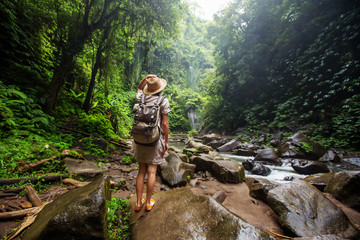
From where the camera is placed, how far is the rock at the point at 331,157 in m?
5.53

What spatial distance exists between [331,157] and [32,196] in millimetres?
8726

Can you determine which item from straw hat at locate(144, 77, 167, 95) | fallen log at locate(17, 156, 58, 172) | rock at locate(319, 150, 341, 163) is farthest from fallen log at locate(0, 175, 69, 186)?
rock at locate(319, 150, 341, 163)

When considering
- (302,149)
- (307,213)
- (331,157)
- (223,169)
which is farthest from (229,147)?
(307,213)

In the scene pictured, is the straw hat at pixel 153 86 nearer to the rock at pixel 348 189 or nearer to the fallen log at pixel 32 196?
the fallen log at pixel 32 196

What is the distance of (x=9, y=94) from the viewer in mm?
4090

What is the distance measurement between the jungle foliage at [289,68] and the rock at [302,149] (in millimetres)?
1105

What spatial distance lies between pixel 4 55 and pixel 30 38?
1256 millimetres

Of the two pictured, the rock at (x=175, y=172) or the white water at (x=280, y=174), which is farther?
the white water at (x=280, y=174)

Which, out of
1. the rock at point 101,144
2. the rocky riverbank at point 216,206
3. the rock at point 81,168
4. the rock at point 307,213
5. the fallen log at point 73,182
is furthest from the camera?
the rock at point 101,144

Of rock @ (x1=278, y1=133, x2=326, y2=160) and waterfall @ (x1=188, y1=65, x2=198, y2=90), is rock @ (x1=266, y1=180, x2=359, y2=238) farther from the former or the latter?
waterfall @ (x1=188, y1=65, x2=198, y2=90)

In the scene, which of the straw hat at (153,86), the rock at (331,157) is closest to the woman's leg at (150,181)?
the straw hat at (153,86)

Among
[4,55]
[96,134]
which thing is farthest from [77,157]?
[4,55]

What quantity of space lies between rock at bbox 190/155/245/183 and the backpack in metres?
2.63

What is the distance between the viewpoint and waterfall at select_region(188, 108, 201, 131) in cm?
2283
